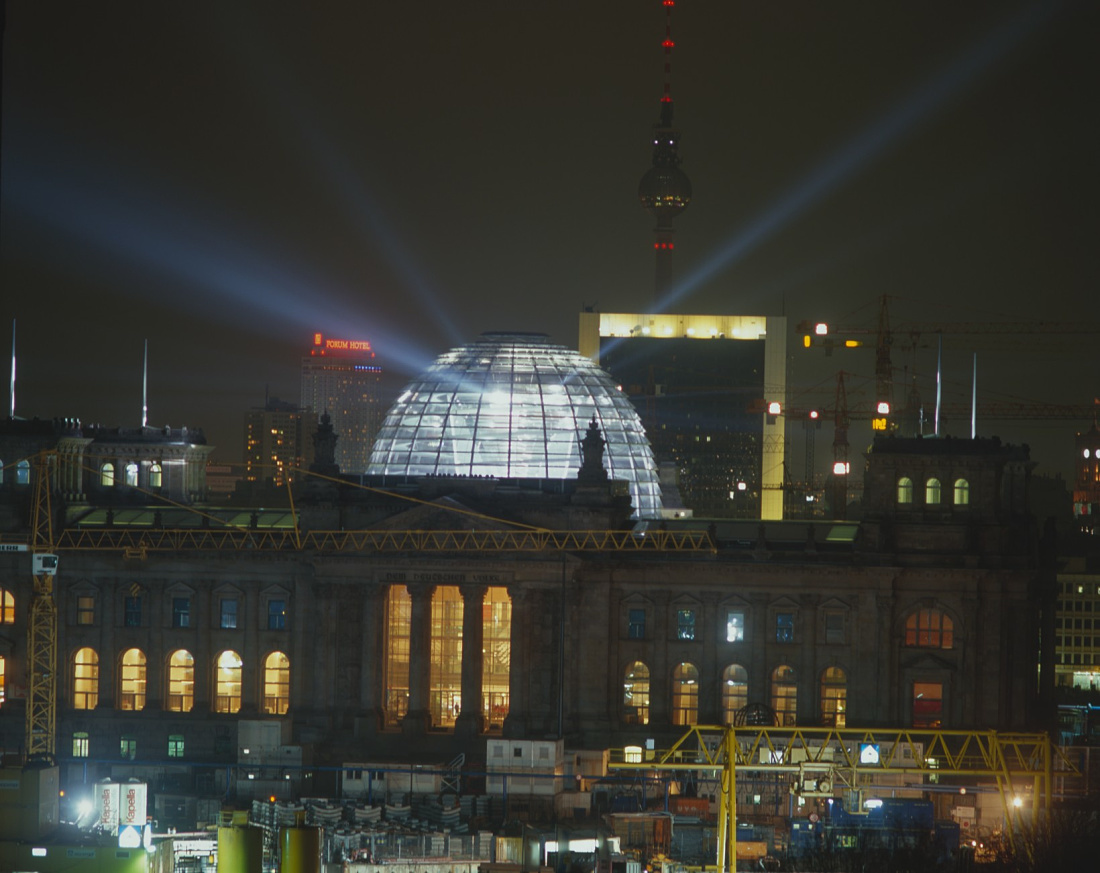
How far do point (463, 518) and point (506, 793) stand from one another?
21.1 meters

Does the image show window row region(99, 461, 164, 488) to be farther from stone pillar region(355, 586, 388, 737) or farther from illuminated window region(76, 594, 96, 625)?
stone pillar region(355, 586, 388, 737)

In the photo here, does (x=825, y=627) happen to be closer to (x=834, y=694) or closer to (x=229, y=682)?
(x=834, y=694)

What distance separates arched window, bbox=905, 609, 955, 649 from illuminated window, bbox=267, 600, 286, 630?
42214 mm

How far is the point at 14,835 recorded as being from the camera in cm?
8900

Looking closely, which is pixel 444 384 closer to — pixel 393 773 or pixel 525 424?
pixel 525 424

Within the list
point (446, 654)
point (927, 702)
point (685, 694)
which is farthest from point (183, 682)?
point (927, 702)

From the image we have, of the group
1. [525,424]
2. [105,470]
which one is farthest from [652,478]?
[105,470]

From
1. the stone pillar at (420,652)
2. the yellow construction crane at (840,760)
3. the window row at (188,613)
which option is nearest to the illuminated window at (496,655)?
the stone pillar at (420,652)

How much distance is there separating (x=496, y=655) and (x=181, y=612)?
2222 cm

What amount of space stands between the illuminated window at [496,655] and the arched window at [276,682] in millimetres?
13599

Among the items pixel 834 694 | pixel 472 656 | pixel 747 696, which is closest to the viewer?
pixel 834 694

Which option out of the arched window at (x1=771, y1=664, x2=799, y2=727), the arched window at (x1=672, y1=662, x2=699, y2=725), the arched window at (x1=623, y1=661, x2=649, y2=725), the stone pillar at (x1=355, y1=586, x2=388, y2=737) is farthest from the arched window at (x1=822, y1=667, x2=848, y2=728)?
the stone pillar at (x1=355, y1=586, x2=388, y2=737)

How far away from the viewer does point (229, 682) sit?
132 m

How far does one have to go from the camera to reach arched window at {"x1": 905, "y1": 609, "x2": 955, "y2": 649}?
409ft
